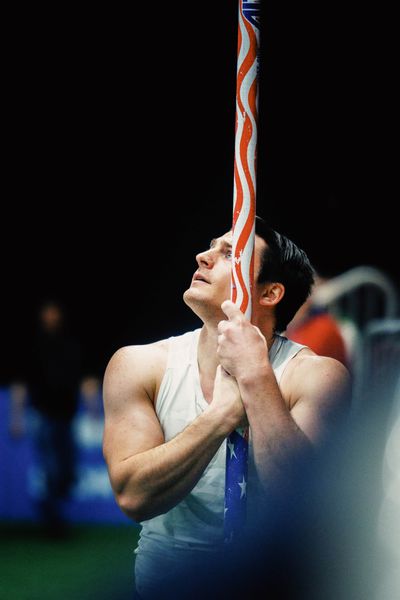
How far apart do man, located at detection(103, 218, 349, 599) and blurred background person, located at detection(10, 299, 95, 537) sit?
12.4 ft

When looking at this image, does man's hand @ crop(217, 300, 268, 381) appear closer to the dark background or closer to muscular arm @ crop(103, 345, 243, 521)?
muscular arm @ crop(103, 345, 243, 521)

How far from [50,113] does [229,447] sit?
Result: 759 cm

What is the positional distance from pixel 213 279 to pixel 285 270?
0.25 metres

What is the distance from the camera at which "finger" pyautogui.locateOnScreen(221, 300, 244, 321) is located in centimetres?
206

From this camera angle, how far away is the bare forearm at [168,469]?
2.02 m

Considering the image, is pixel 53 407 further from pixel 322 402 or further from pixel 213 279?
pixel 322 402

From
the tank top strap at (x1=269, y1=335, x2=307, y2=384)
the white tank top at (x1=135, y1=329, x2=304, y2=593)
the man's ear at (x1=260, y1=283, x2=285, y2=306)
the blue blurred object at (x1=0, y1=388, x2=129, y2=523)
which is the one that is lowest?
the blue blurred object at (x1=0, y1=388, x2=129, y2=523)

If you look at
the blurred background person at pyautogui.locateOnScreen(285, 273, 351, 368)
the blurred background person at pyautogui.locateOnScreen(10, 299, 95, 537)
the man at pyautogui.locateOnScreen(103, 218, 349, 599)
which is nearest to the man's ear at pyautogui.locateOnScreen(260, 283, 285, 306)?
the man at pyautogui.locateOnScreen(103, 218, 349, 599)

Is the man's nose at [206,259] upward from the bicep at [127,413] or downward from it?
upward

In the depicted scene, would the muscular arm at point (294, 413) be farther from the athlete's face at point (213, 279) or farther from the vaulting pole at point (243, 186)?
the athlete's face at point (213, 279)

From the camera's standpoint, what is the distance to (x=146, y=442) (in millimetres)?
2209

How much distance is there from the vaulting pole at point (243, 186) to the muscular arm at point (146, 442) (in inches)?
4.3

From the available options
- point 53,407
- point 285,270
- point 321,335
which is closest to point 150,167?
point 53,407

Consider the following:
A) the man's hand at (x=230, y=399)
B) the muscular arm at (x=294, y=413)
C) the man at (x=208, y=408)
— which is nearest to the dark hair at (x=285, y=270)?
the man at (x=208, y=408)
